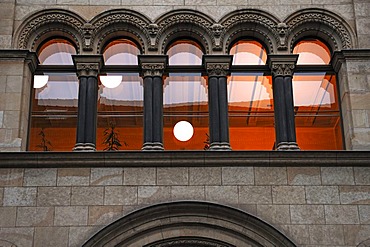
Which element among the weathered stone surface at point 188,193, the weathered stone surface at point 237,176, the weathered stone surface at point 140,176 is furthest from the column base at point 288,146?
the weathered stone surface at point 140,176

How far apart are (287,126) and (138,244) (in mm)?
4267

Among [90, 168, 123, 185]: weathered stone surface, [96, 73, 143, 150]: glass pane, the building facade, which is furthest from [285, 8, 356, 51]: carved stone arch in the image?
[90, 168, 123, 185]: weathered stone surface

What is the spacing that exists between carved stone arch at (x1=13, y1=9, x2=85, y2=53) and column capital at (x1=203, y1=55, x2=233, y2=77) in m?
3.00

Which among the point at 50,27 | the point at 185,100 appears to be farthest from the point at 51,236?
the point at 50,27

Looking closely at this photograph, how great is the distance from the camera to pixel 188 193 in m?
15.3

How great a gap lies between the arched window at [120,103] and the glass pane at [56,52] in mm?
834

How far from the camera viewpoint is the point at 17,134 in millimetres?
15938

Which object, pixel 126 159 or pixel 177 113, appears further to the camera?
pixel 177 113

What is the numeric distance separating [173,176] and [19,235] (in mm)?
3361

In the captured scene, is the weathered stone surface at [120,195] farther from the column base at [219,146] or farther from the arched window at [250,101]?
the arched window at [250,101]

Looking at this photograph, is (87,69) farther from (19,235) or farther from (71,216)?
(19,235)

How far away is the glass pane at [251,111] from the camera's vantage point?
1642cm

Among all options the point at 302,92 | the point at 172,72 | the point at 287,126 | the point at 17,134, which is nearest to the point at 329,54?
the point at 302,92

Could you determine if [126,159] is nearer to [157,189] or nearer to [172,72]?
[157,189]
